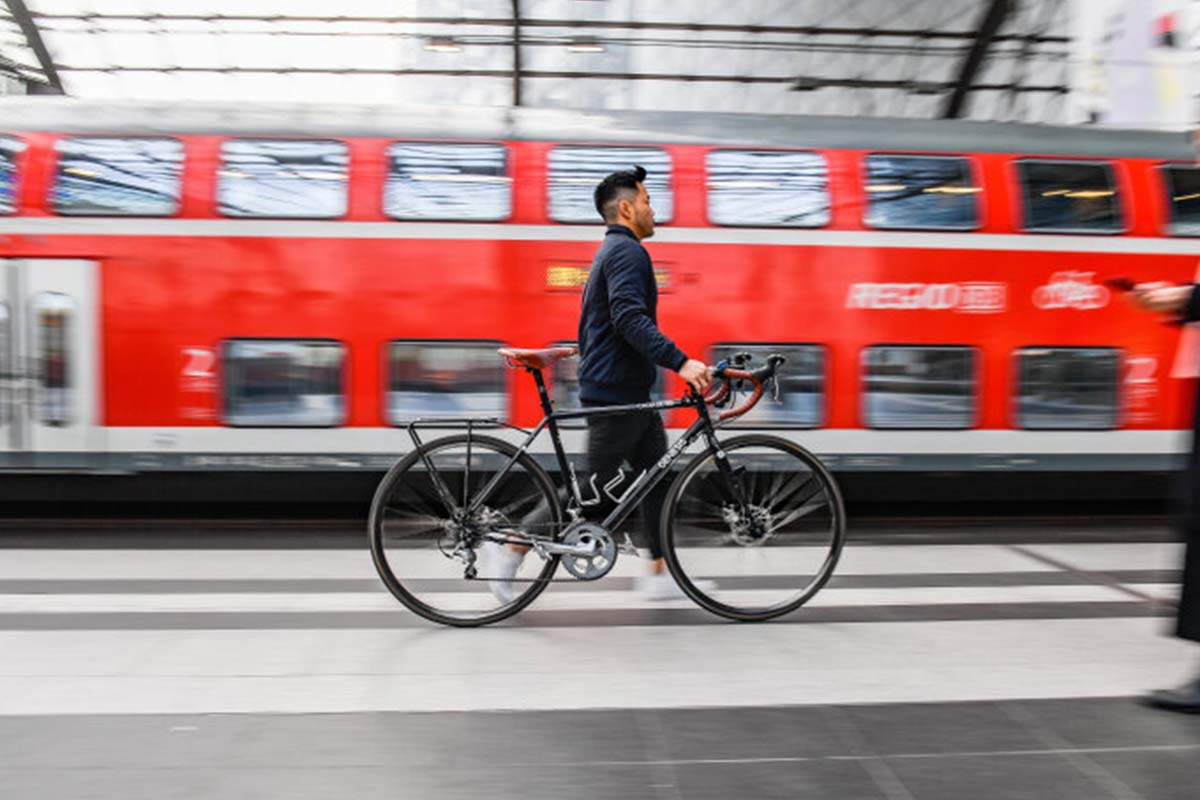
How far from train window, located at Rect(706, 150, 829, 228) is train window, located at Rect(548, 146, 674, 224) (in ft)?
1.07

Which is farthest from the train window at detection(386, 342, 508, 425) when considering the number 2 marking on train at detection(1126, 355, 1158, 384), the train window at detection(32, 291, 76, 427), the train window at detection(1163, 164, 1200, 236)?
the train window at detection(1163, 164, 1200, 236)

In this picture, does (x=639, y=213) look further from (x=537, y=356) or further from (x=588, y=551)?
(x=588, y=551)

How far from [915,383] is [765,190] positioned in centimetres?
174

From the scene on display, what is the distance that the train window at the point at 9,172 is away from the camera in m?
7.29

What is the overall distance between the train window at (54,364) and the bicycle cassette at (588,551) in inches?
176

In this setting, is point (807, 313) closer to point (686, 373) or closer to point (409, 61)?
point (686, 373)

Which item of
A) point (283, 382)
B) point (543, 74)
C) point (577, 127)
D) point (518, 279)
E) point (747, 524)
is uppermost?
point (543, 74)

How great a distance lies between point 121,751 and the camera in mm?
3271


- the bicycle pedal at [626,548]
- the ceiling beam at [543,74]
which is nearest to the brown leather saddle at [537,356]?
the bicycle pedal at [626,548]

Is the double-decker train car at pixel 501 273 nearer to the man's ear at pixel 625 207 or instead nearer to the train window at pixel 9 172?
the train window at pixel 9 172

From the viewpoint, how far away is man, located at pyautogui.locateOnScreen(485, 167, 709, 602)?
15.2 ft

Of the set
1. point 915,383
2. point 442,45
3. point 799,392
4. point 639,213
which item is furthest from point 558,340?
point 442,45

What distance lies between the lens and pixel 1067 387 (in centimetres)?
789

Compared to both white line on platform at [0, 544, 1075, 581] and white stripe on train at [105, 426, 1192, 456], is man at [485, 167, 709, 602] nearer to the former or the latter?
white line on platform at [0, 544, 1075, 581]
